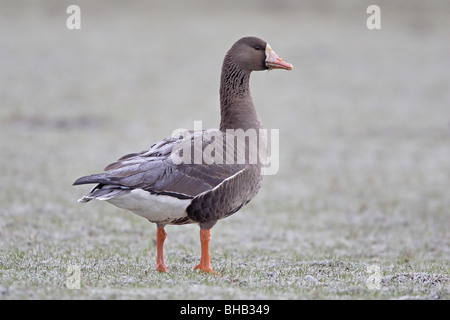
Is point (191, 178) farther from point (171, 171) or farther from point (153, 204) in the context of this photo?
point (153, 204)

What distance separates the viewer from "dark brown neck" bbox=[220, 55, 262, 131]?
8.80 metres

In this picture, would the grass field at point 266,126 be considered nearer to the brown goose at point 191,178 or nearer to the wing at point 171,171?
the brown goose at point 191,178

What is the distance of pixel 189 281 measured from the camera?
288 inches

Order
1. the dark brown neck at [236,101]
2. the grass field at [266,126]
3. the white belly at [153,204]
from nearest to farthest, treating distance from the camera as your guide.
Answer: the white belly at [153,204]
the grass field at [266,126]
the dark brown neck at [236,101]

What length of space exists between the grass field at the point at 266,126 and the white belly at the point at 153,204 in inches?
33.3

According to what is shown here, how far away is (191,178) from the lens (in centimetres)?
789

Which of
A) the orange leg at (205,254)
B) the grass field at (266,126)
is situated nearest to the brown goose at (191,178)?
the orange leg at (205,254)

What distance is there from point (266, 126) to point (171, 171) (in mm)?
21255

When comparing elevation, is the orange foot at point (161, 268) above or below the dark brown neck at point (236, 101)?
below

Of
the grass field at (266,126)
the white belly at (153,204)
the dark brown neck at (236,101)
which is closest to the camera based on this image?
the white belly at (153,204)

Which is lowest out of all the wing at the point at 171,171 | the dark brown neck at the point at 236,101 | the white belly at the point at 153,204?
the white belly at the point at 153,204

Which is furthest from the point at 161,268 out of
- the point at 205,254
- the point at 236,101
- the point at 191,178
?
the point at 236,101

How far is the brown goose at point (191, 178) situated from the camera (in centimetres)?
753
